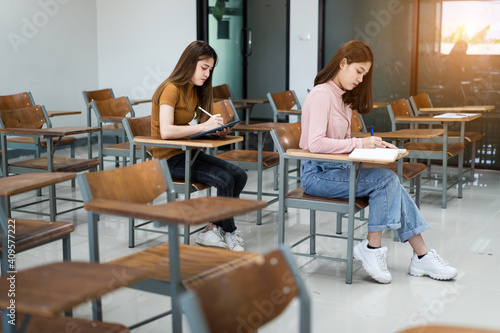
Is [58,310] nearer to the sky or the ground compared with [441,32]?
nearer to the ground

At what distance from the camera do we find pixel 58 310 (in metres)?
1.21

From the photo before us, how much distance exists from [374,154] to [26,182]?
4.94ft

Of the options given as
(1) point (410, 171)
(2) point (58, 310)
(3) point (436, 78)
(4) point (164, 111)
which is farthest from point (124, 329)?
(3) point (436, 78)

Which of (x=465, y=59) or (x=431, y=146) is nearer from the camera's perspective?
(x=431, y=146)

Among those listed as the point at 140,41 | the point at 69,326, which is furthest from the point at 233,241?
the point at 140,41

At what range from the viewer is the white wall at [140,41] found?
25.0ft

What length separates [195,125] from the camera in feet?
11.5

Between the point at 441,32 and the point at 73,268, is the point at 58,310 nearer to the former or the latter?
the point at 73,268

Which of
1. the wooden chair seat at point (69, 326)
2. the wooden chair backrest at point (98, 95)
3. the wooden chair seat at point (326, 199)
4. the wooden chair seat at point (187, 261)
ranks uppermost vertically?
the wooden chair backrest at point (98, 95)

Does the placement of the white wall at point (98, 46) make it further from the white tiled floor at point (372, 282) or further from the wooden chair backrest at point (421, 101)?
the white tiled floor at point (372, 282)

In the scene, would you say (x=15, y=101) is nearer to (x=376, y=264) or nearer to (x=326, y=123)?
(x=326, y=123)

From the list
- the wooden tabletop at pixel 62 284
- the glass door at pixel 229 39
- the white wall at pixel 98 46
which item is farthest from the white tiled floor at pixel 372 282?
the glass door at pixel 229 39

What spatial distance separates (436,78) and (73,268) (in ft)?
18.9

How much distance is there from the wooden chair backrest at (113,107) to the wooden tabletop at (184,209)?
336 cm
